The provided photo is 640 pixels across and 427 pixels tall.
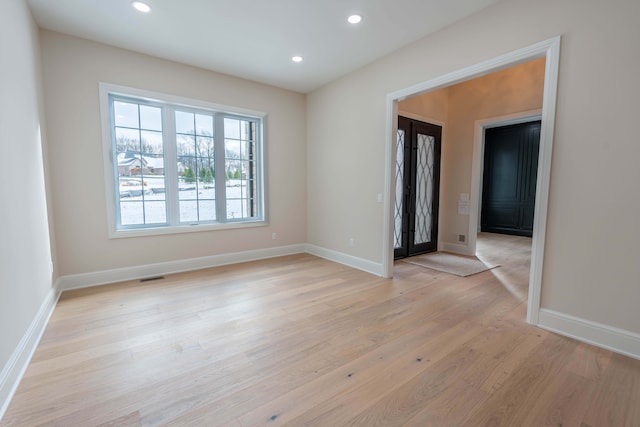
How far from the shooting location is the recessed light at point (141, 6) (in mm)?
2559

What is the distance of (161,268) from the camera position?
12.6 feet

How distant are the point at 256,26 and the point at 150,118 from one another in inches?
77.2

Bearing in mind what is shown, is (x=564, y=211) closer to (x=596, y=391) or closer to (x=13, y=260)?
(x=596, y=391)

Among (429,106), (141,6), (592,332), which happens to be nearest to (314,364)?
(592,332)

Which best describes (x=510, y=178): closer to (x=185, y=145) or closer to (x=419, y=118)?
(x=419, y=118)

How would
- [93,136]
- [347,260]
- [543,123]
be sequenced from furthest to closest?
[347,260]
[93,136]
[543,123]

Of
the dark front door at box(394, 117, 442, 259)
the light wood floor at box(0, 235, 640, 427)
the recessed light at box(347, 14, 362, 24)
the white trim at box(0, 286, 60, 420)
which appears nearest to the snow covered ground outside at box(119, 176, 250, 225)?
the light wood floor at box(0, 235, 640, 427)

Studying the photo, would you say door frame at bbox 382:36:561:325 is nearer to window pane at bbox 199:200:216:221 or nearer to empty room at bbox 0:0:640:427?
empty room at bbox 0:0:640:427

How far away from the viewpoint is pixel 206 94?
13.3ft

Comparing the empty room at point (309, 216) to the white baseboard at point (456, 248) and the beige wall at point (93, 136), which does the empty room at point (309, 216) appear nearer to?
the beige wall at point (93, 136)

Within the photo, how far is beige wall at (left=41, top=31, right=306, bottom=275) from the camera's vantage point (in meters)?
3.12

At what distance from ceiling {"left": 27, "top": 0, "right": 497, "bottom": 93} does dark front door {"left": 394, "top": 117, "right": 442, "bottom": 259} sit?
5.11ft

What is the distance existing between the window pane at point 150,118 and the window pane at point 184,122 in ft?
0.74

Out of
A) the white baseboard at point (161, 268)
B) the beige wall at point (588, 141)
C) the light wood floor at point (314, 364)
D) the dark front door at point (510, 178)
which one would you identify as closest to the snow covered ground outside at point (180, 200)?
the white baseboard at point (161, 268)
